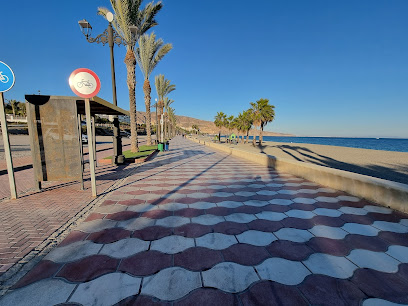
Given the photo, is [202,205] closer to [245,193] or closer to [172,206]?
[172,206]

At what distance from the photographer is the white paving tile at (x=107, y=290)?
67.4 inches

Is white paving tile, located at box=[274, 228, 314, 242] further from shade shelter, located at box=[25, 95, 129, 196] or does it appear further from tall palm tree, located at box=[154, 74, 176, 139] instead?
tall palm tree, located at box=[154, 74, 176, 139]

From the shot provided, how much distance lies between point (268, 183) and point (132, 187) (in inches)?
162

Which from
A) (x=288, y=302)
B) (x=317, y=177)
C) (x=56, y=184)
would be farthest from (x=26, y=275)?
(x=317, y=177)

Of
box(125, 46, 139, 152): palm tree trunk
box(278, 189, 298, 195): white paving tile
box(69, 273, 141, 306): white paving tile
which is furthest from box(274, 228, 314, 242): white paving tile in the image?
box(125, 46, 139, 152): palm tree trunk

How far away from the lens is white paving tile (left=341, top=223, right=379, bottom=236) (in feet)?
9.61

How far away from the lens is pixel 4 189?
5078 millimetres

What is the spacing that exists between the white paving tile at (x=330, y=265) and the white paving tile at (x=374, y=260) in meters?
0.14

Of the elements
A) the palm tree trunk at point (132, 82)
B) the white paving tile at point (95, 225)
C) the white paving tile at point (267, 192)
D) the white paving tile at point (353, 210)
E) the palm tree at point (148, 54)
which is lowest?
the white paving tile at point (267, 192)

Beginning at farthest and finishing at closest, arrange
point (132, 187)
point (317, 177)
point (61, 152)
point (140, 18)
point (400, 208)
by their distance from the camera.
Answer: point (140, 18), point (317, 177), point (132, 187), point (61, 152), point (400, 208)

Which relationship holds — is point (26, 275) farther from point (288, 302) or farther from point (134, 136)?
point (134, 136)

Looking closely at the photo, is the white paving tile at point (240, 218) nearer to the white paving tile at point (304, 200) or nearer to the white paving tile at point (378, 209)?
the white paving tile at point (304, 200)

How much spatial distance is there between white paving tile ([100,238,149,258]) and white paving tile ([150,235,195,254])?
0.14 metres

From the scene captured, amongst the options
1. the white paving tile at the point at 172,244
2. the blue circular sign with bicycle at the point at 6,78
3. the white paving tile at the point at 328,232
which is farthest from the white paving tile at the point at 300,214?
the blue circular sign with bicycle at the point at 6,78
